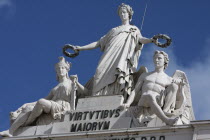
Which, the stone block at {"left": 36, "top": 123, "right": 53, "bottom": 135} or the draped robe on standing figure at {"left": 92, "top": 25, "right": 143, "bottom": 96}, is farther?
the draped robe on standing figure at {"left": 92, "top": 25, "right": 143, "bottom": 96}

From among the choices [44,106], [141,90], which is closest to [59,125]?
[44,106]

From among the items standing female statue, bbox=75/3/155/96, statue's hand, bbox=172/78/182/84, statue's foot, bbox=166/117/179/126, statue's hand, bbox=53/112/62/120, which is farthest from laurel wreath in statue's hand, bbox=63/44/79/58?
statue's foot, bbox=166/117/179/126

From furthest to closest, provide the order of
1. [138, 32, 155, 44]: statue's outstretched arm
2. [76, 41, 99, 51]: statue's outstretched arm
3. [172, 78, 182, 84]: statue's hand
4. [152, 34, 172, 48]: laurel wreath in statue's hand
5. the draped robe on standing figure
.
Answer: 1. [76, 41, 99, 51]: statue's outstretched arm
2. [138, 32, 155, 44]: statue's outstretched arm
3. [152, 34, 172, 48]: laurel wreath in statue's hand
4. the draped robe on standing figure
5. [172, 78, 182, 84]: statue's hand

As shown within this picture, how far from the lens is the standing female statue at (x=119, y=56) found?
1003 inches

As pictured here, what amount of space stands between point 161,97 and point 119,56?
2722 millimetres

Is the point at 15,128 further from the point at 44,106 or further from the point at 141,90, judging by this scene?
the point at 141,90

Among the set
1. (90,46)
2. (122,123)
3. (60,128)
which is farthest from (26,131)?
(90,46)

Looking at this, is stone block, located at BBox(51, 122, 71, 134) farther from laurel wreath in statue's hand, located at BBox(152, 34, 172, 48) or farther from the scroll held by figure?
laurel wreath in statue's hand, located at BBox(152, 34, 172, 48)

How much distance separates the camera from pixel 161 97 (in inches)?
947

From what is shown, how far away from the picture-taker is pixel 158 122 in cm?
2334

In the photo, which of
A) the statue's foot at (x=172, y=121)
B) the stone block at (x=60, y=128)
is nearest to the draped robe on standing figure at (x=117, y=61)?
the stone block at (x=60, y=128)

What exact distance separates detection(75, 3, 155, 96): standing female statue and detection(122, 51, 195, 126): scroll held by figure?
65 cm

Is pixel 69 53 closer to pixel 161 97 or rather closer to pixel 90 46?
pixel 90 46

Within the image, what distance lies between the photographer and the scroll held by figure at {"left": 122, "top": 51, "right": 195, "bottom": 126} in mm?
23562
